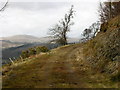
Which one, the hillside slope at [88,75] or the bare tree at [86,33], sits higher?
the bare tree at [86,33]

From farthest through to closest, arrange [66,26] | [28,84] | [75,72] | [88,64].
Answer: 1. [66,26]
2. [88,64]
3. [75,72]
4. [28,84]

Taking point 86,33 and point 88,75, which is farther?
point 86,33

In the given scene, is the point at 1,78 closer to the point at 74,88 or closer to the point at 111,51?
the point at 74,88

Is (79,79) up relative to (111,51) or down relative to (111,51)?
down

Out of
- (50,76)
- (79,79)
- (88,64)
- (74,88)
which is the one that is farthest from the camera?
(88,64)

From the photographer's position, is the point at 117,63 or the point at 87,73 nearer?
the point at 117,63

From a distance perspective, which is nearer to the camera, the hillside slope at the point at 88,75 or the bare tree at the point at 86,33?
the hillside slope at the point at 88,75

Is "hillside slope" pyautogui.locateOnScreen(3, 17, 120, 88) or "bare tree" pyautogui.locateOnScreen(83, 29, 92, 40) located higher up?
"bare tree" pyautogui.locateOnScreen(83, 29, 92, 40)

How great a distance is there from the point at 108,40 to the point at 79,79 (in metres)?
8.46

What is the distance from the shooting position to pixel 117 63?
86.8 ft

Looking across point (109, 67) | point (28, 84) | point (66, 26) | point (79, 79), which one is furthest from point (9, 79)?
point (66, 26)

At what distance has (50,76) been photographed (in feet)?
90.4

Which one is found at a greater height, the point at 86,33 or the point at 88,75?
the point at 86,33

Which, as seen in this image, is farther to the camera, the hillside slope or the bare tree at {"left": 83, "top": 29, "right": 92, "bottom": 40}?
the bare tree at {"left": 83, "top": 29, "right": 92, "bottom": 40}
